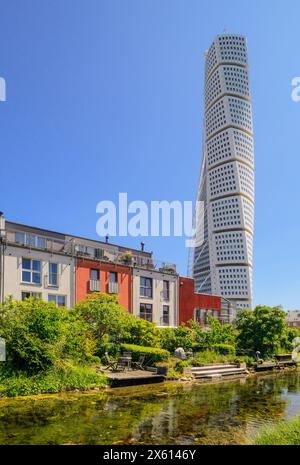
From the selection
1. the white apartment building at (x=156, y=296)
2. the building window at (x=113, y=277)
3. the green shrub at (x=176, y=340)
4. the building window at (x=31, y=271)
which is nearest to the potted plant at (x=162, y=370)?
the green shrub at (x=176, y=340)

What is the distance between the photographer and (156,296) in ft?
127

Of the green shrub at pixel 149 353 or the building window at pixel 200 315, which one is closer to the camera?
the green shrub at pixel 149 353

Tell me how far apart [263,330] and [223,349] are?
17.5ft

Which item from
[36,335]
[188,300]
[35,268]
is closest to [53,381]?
[36,335]

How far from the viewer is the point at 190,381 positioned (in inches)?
927

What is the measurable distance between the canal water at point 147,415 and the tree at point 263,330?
14.2 meters

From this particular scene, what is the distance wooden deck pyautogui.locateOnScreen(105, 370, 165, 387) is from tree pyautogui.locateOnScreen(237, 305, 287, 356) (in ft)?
46.6

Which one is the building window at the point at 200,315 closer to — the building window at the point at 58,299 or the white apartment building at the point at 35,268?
the white apartment building at the point at 35,268

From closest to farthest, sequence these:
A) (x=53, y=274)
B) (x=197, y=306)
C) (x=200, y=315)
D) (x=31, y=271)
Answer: (x=31, y=271)
(x=53, y=274)
(x=197, y=306)
(x=200, y=315)

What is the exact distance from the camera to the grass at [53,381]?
55.7 feet

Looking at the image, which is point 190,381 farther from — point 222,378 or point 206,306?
point 206,306

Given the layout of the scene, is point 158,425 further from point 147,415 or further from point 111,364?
point 111,364

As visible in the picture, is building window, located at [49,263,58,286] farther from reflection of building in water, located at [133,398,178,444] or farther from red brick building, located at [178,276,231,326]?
reflection of building in water, located at [133,398,178,444]
